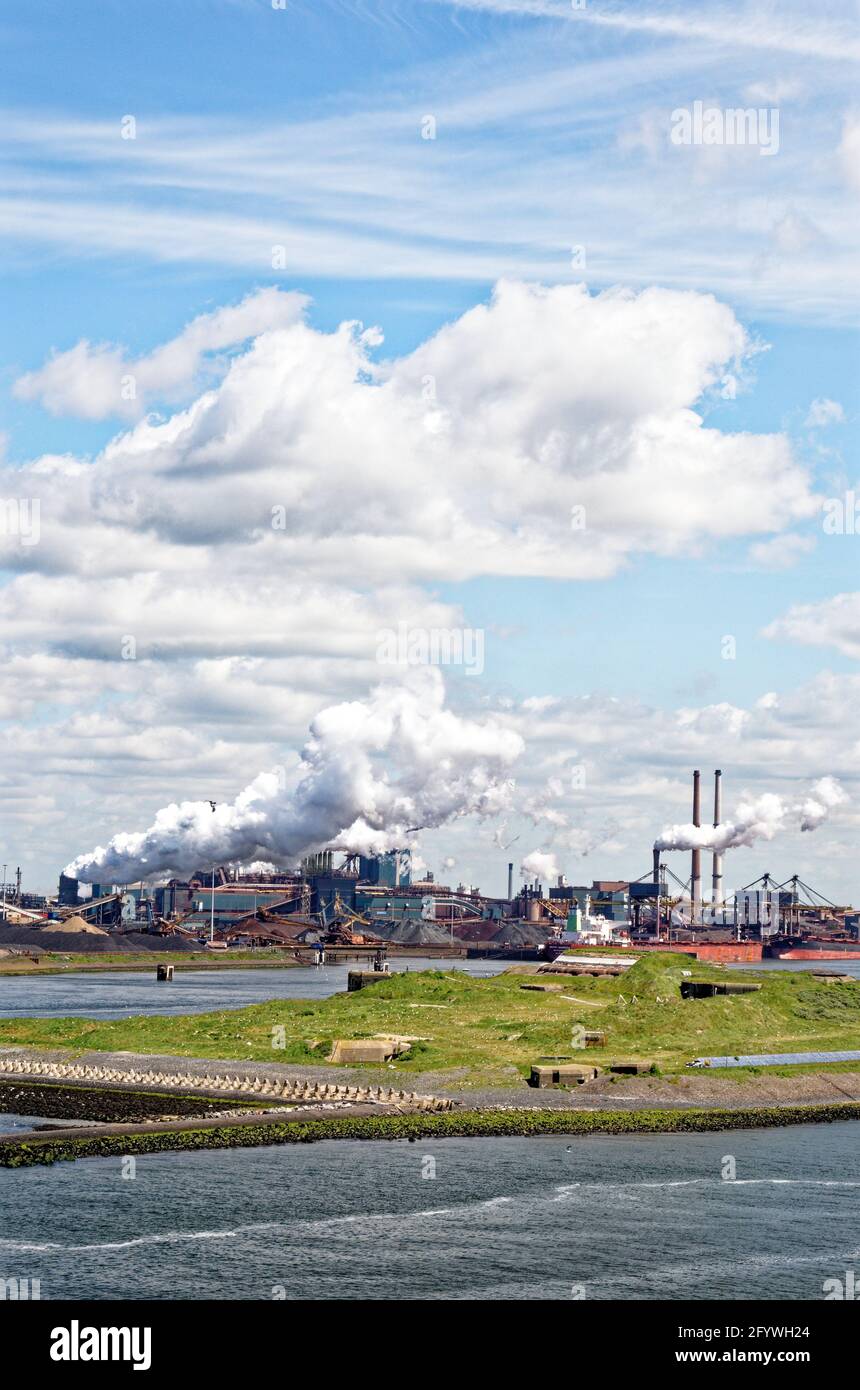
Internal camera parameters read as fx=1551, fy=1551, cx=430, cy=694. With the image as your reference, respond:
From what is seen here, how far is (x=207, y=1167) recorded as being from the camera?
6575cm

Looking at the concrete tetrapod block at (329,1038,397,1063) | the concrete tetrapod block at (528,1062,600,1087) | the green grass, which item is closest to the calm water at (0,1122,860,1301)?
the green grass

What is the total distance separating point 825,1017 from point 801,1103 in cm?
2993

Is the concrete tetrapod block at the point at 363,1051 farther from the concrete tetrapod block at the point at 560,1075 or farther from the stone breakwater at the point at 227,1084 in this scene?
the concrete tetrapod block at the point at 560,1075

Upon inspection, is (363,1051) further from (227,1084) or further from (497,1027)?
(497,1027)

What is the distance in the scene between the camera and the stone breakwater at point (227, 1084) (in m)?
83.4

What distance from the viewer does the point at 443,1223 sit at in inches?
2238

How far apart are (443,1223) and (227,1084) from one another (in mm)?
34178

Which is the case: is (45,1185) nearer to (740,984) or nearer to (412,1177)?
(412,1177)

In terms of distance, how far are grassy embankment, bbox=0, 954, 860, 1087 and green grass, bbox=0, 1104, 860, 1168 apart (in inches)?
339

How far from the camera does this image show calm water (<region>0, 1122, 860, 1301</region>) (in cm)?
4903

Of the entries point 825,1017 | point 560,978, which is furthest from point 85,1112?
point 560,978

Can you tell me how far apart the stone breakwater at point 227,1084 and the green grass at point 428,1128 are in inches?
170

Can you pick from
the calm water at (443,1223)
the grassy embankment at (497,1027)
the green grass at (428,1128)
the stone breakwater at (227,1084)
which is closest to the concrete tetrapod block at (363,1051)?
the grassy embankment at (497,1027)

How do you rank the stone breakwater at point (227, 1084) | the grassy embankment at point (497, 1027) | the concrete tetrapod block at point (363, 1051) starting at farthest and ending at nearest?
the grassy embankment at point (497, 1027)
the concrete tetrapod block at point (363, 1051)
the stone breakwater at point (227, 1084)
